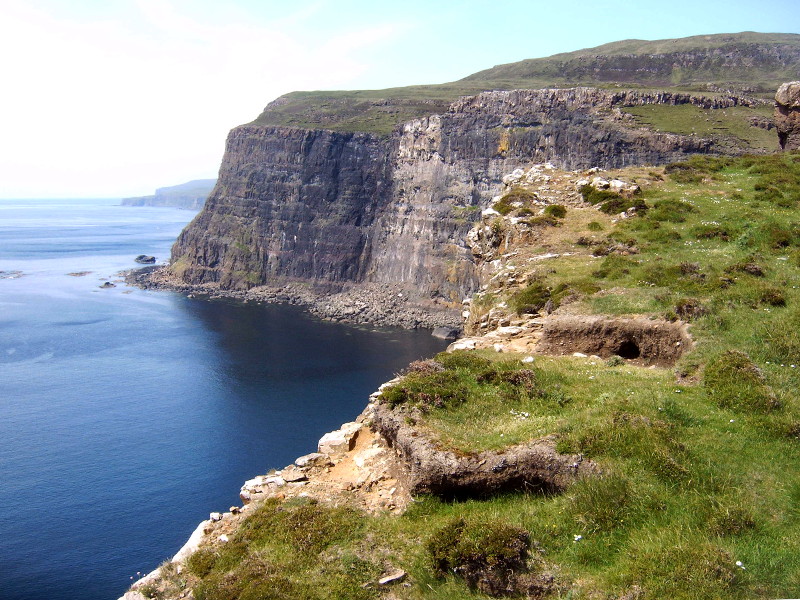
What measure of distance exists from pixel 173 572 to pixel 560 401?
33.2 ft

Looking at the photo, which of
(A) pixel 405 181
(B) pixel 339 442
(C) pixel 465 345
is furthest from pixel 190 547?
(A) pixel 405 181

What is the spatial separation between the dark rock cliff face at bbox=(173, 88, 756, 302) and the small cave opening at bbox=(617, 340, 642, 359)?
351 feet

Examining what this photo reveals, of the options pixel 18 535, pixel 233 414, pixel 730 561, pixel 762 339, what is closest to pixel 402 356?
pixel 233 414

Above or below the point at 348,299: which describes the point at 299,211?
above

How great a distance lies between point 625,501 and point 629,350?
10.7 m

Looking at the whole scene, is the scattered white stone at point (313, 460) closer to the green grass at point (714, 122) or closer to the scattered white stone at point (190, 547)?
the scattered white stone at point (190, 547)

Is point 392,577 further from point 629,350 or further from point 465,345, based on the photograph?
point 629,350

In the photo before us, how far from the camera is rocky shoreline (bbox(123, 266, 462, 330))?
5714 inches

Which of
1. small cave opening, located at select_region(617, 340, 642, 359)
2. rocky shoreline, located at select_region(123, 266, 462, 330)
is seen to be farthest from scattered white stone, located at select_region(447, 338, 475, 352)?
rocky shoreline, located at select_region(123, 266, 462, 330)

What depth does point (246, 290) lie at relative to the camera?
18212cm

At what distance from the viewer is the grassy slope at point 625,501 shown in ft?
34.1

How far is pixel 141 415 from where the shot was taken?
80875 mm

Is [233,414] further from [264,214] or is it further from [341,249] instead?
[264,214]

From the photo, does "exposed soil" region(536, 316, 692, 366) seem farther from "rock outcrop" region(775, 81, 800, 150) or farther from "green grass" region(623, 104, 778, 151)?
"green grass" region(623, 104, 778, 151)
